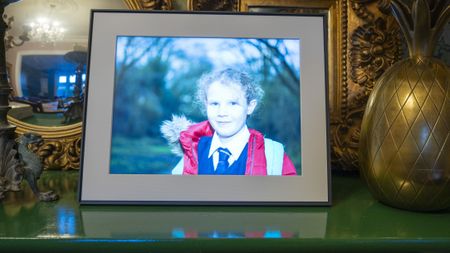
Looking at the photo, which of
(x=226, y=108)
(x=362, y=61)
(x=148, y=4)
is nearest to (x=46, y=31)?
(x=148, y=4)

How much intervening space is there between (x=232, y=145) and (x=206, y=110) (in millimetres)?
79

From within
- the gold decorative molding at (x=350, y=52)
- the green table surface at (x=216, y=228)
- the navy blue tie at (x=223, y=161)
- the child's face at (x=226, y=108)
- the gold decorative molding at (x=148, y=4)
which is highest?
the gold decorative molding at (x=148, y=4)

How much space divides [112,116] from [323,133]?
38 centimetres

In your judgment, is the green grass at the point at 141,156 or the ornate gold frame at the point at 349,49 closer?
the green grass at the point at 141,156

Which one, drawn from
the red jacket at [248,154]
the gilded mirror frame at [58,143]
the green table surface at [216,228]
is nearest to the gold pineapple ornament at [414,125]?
the green table surface at [216,228]

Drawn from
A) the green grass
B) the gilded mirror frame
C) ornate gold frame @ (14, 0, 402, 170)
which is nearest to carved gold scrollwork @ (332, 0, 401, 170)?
ornate gold frame @ (14, 0, 402, 170)

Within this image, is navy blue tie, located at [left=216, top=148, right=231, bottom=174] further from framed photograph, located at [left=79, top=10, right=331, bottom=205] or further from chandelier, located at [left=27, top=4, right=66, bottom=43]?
chandelier, located at [left=27, top=4, right=66, bottom=43]

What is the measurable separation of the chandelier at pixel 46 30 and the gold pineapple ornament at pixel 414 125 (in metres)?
0.70

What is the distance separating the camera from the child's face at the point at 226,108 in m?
0.62

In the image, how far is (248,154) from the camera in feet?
2.03

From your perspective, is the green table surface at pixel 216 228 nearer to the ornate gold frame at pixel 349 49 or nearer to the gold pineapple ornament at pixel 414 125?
the gold pineapple ornament at pixel 414 125

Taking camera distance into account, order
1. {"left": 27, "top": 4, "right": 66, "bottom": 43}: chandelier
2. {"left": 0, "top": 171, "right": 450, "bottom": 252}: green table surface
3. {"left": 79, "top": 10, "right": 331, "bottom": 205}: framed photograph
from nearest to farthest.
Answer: {"left": 0, "top": 171, "right": 450, "bottom": 252}: green table surface, {"left": 79, "top": 10, "right": 331, "bottom": 205}: framed photograph, {"left": 27, "top": 4, "right": 66, "bottom": 43}: chandelier

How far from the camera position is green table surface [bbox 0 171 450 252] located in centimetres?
47

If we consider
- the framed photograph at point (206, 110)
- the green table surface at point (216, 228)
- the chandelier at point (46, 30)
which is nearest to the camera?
the green table surface at point (216, 228)
